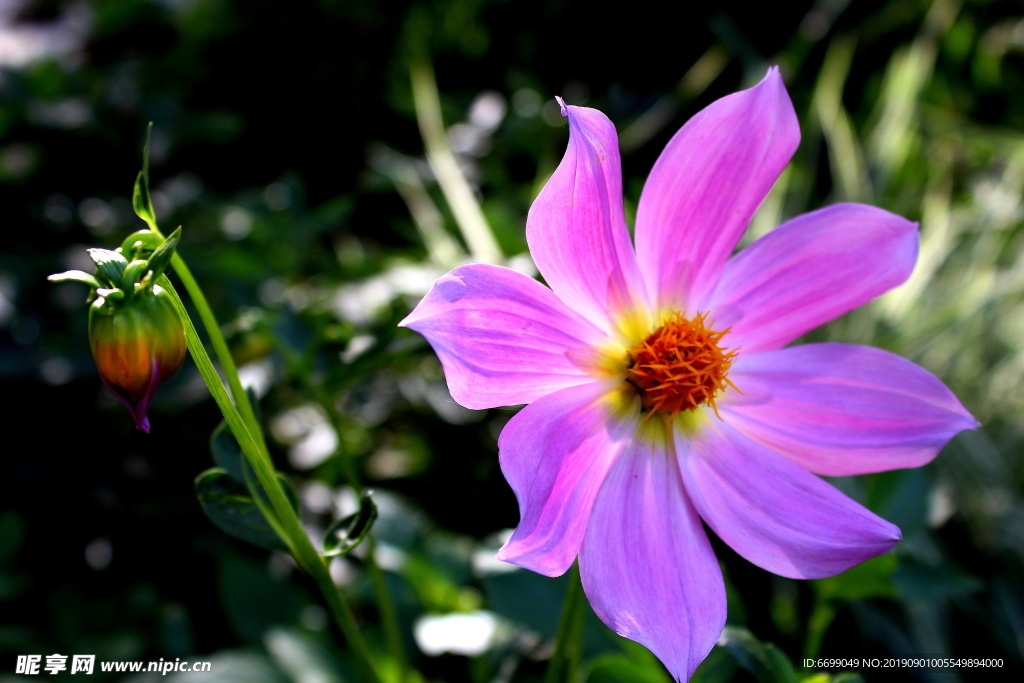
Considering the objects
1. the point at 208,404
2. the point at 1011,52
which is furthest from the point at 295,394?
the point at 1011,52

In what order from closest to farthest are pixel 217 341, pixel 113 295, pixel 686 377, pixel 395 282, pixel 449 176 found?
pixel 113 295
pixel 217 341
pixel 686 377
pixel 395 282
pixel 449 176

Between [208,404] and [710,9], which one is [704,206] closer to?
[208,404]

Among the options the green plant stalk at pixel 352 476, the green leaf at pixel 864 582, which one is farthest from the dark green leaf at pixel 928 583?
the green plant stalk at pixel 352 476

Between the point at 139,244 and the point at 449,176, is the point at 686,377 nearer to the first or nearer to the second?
the point at 139,244

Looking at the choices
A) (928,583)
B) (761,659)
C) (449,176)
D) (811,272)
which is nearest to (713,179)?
(811,272)

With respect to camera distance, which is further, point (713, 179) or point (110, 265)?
point (713, 179)
